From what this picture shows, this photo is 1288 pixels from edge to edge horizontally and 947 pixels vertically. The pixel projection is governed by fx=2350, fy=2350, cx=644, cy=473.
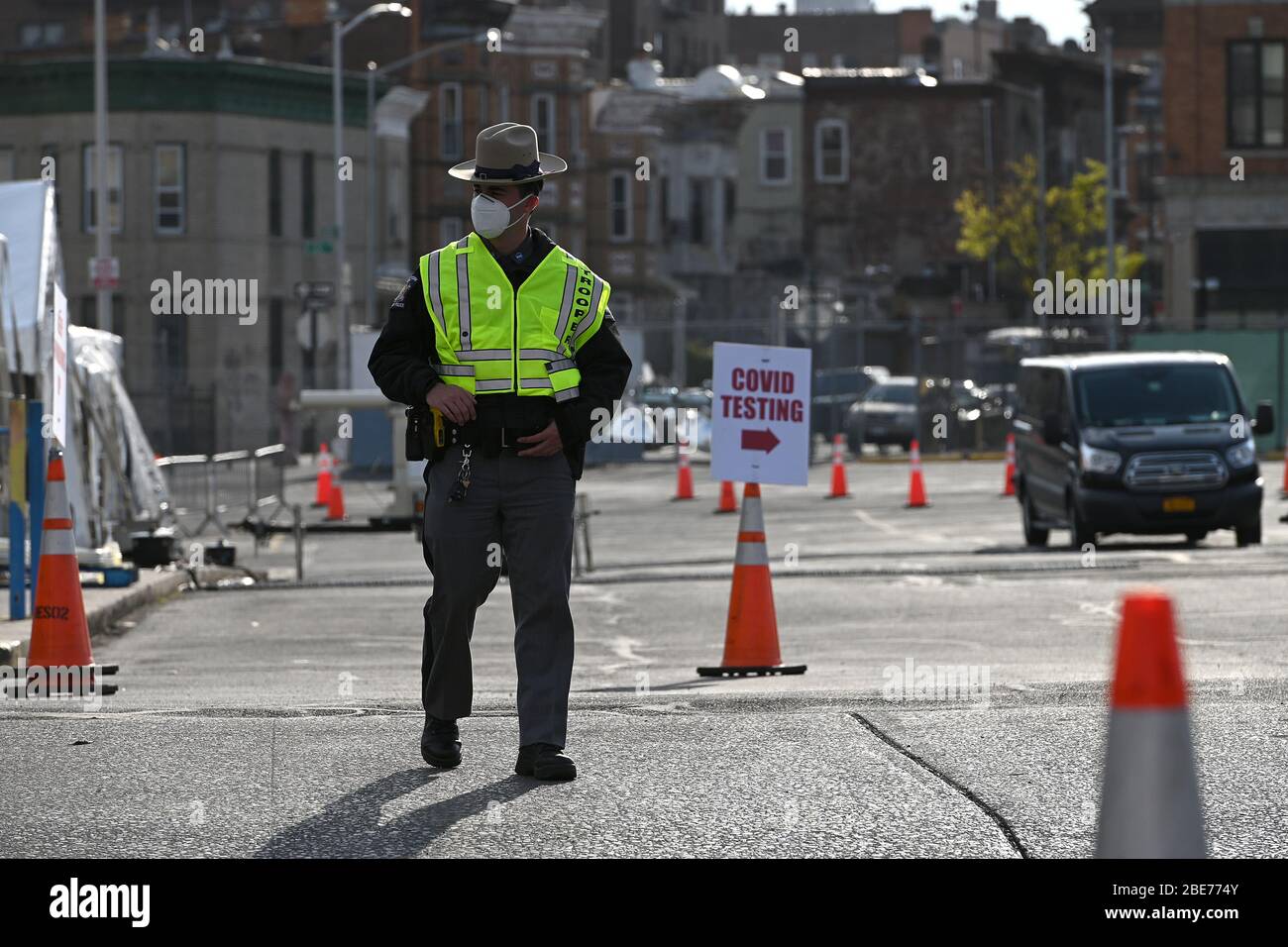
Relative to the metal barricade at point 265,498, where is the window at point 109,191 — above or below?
above

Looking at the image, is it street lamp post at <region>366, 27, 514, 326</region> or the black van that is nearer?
the black van

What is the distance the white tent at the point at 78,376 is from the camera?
15.5m

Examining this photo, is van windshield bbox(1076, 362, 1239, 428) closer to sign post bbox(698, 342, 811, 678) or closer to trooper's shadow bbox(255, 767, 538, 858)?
sign post bbox(698, 342, 811, 678)

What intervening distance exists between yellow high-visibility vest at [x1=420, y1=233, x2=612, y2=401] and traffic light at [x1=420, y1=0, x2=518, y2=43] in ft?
194

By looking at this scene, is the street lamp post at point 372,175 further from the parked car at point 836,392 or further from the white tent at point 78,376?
the white tent at point 78,376

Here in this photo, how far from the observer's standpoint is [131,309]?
5359 centimetres

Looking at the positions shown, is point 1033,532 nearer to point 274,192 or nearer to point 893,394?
point 893,394

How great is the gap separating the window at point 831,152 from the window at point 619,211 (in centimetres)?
1144

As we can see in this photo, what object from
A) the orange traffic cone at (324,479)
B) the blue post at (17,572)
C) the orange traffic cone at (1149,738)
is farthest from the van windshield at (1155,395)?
the orange traffic cone at (1149,738)

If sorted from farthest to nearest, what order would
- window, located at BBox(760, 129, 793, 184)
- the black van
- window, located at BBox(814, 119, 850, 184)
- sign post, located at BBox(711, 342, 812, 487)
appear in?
window, located at BBox(760, 129, 793, 184)
window, located at BBox(814, 119, 850, 184)
the black van
sign post, located at BBox(711, 342, 812, 487)

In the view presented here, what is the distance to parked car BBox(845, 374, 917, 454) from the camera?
46094 mm

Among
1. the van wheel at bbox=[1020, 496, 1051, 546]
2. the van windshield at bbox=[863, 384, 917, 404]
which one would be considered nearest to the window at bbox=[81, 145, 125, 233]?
the van windshield at bbox=[863, 384, 917, 404]
